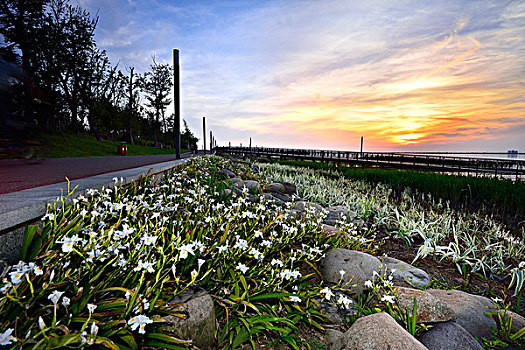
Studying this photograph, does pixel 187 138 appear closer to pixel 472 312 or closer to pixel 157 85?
pixel 157 85

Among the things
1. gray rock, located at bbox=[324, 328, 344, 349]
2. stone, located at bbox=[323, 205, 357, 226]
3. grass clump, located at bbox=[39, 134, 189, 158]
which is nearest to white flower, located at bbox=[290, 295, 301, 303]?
gray rock, located at bbox=[324, 328, 344, 349]

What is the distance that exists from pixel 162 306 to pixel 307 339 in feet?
3.56

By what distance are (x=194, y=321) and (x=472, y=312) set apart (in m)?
2.45

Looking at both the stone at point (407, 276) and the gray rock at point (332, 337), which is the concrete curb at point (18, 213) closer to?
the gray rock at point (332, 337)

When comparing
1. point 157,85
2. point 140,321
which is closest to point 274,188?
point 140,321

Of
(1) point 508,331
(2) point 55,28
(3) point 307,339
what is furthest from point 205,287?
(2) point 55,28

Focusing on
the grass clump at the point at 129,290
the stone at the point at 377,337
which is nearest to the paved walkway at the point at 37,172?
the grass clump at the point at 129,290

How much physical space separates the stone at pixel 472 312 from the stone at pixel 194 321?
2.04m

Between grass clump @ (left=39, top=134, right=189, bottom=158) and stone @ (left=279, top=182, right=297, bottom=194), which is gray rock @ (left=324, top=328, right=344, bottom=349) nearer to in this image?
stone @ (left=279, top=182, right=297, bottom=194)

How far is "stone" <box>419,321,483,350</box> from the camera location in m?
1.87

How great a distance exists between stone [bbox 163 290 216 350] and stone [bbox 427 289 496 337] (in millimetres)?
2043

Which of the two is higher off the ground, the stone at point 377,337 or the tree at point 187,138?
the tree at point 187,138

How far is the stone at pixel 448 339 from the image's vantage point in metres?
1.87

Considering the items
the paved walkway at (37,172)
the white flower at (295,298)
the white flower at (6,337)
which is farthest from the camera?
the paved walkway at (37,172)
